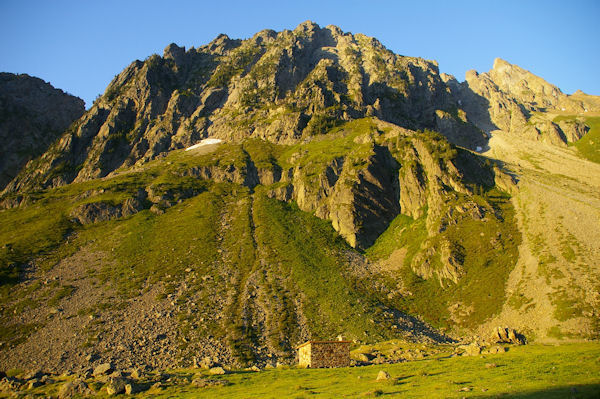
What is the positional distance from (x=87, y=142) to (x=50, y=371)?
151695 millimetres

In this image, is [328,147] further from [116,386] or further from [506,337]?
[116,386]

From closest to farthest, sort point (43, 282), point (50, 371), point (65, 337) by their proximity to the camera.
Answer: point (50, 371), point (65, 337), point (43, 282)

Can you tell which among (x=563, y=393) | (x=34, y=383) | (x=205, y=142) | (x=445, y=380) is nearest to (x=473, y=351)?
(x=445, y=380)

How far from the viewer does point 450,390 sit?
2827cm

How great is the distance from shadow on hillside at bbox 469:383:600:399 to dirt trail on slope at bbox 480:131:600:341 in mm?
40820

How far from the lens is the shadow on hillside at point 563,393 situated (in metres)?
22.3

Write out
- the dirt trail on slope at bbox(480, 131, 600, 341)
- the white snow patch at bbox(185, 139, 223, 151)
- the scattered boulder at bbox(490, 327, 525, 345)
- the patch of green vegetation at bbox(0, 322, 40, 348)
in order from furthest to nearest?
the white snow patch at bbox(185, 139, 223, 151) → the dirt trail on slope at bbox(480, 131, 600, 341) → the patch of green vegetation at bbox(0, 322, 40, 348) → the scattered boulder at bbox(490, 327, 525, 345)

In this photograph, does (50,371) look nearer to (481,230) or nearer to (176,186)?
(176,186)

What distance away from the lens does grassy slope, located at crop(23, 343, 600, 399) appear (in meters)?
26.4

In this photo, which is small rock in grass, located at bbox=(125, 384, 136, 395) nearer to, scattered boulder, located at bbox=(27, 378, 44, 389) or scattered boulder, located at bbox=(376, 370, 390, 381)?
scattered boulder, located at bbox=(27, 378, 44, 389)

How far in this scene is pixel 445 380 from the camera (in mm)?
32375

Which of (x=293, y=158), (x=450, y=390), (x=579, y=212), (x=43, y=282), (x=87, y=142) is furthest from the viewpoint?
(x=87, y=142)

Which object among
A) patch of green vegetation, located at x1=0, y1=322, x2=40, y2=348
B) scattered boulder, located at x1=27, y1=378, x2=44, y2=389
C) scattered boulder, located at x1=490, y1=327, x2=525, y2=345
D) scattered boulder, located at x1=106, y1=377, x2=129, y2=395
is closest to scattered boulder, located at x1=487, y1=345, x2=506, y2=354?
scattered boulder, located at x1=490, y1=327, x2=525, y2=345

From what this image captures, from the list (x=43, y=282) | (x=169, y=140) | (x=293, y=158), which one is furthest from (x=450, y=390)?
(x=169, y=140)
